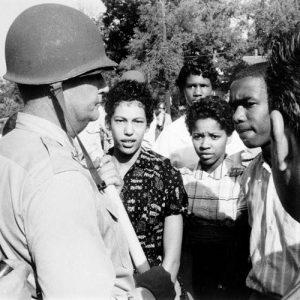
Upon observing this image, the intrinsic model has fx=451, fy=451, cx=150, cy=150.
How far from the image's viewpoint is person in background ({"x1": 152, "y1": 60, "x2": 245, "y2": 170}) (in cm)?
407

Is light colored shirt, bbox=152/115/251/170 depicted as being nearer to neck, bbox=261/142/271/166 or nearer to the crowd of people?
the crowd of people

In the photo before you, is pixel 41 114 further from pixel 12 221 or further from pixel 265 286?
pixel 265 286

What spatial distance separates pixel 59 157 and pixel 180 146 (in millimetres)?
2681

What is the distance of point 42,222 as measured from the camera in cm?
138

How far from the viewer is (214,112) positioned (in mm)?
3510

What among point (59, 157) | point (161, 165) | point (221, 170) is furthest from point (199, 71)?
point (59, 157)

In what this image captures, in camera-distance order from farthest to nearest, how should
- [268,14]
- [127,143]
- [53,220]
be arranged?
[268,14] < [127,143] < [53,220]

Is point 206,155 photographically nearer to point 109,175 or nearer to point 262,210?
point 262,210

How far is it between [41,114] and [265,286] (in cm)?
143

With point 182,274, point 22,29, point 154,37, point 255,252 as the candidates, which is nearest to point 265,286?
point 255,252

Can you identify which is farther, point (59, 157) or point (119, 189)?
point (119, 189)

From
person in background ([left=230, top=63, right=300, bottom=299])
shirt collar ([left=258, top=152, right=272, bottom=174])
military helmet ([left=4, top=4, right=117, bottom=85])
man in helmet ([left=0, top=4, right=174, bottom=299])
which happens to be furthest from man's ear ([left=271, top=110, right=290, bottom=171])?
shirt collar ([left=258, top=152, right=272, bottom=174])

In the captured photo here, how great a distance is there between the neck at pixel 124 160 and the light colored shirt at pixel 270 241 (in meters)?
0.83

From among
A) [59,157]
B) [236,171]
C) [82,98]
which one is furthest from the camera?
[236,171]
